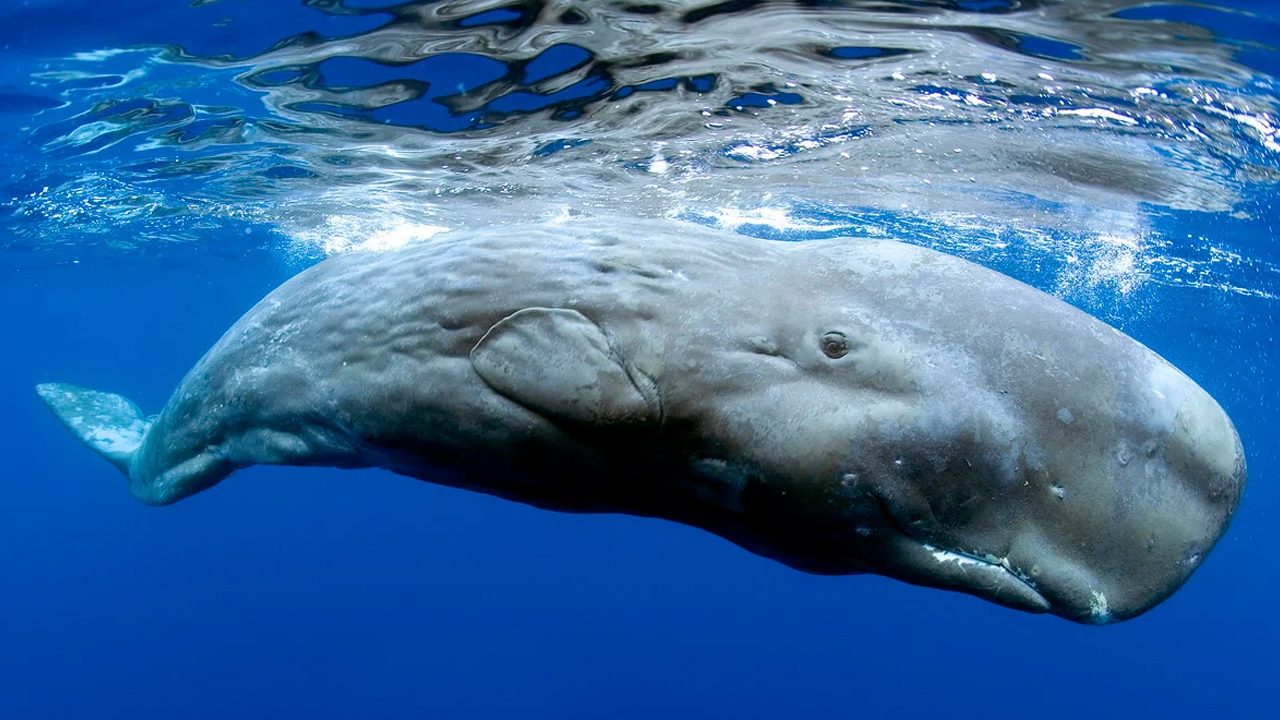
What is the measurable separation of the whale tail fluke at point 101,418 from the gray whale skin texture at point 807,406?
18.8 ft

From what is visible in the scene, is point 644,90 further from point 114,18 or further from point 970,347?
point 970,347

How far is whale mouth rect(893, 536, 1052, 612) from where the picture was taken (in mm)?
3164

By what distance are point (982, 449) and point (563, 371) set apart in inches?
68.2

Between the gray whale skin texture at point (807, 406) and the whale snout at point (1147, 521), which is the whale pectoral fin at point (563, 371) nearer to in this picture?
the gray whale skin texture at point (807, 406)

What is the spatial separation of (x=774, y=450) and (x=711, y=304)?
0.76 meters

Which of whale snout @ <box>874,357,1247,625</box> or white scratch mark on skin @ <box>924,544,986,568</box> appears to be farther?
white scratch mark on skin @ <box>924,544,986,568</box>

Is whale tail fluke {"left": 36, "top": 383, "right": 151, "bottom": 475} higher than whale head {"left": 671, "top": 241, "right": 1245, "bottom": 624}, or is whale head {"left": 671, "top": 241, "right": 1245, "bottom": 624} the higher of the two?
whale head {"left": 671, "top": 241, "right": 1245, "bottom": 624}

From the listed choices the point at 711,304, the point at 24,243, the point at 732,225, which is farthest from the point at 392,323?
the point at 24,243

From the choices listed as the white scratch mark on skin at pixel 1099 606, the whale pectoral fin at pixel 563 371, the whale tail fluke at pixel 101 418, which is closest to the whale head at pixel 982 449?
the white scratch mark on skin at pixel 1099 606

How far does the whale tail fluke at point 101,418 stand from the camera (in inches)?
341

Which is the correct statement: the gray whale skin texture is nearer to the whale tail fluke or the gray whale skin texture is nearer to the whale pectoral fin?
the whale pectoral fin

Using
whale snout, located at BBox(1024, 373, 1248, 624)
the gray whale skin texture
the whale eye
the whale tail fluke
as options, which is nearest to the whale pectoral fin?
the gray whale skin texture

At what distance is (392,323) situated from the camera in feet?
14.0

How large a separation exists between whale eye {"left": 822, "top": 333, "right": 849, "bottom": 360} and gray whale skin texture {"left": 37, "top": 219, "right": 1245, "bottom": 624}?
10 millimetres
